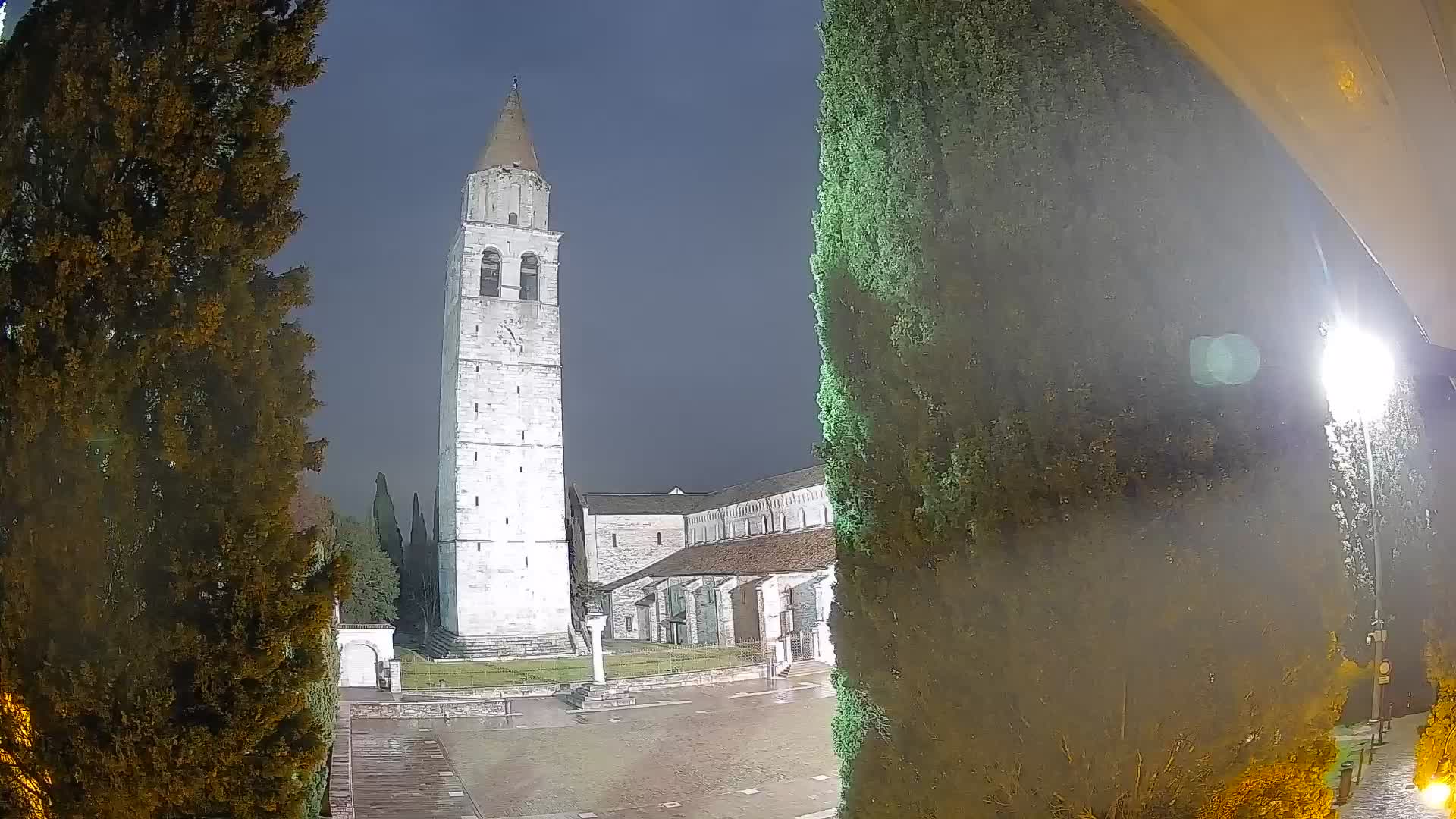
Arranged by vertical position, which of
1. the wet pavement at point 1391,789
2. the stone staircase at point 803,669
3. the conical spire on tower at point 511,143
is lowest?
the stone staircase at point 803,669

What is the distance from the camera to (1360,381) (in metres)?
6.03

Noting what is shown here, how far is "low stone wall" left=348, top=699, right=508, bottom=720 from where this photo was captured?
17.4 m

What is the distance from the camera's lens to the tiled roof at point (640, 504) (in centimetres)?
4534

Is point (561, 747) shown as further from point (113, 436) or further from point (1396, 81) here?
point (1396, 81)

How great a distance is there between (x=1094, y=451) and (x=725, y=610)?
27358 millimetres

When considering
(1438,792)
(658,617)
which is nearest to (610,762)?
(1438,792)

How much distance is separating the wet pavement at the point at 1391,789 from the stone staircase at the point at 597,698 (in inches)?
542

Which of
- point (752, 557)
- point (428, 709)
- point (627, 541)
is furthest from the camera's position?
point (627, 541)

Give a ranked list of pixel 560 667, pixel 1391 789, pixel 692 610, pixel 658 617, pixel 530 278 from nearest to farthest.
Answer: pixel 1391 789 < pixel 560 667 < pixel 692 610 < pixel 530 278 < pixel 658 617

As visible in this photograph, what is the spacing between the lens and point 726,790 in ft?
36.7

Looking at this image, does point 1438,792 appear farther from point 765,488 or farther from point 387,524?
point 387,524

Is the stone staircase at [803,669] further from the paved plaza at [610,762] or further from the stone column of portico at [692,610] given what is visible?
the stone column of portico at [692,610]

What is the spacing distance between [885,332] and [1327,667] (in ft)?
8.06

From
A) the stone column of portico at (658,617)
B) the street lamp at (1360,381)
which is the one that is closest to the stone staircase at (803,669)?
the stone column of portico at (658,617)
